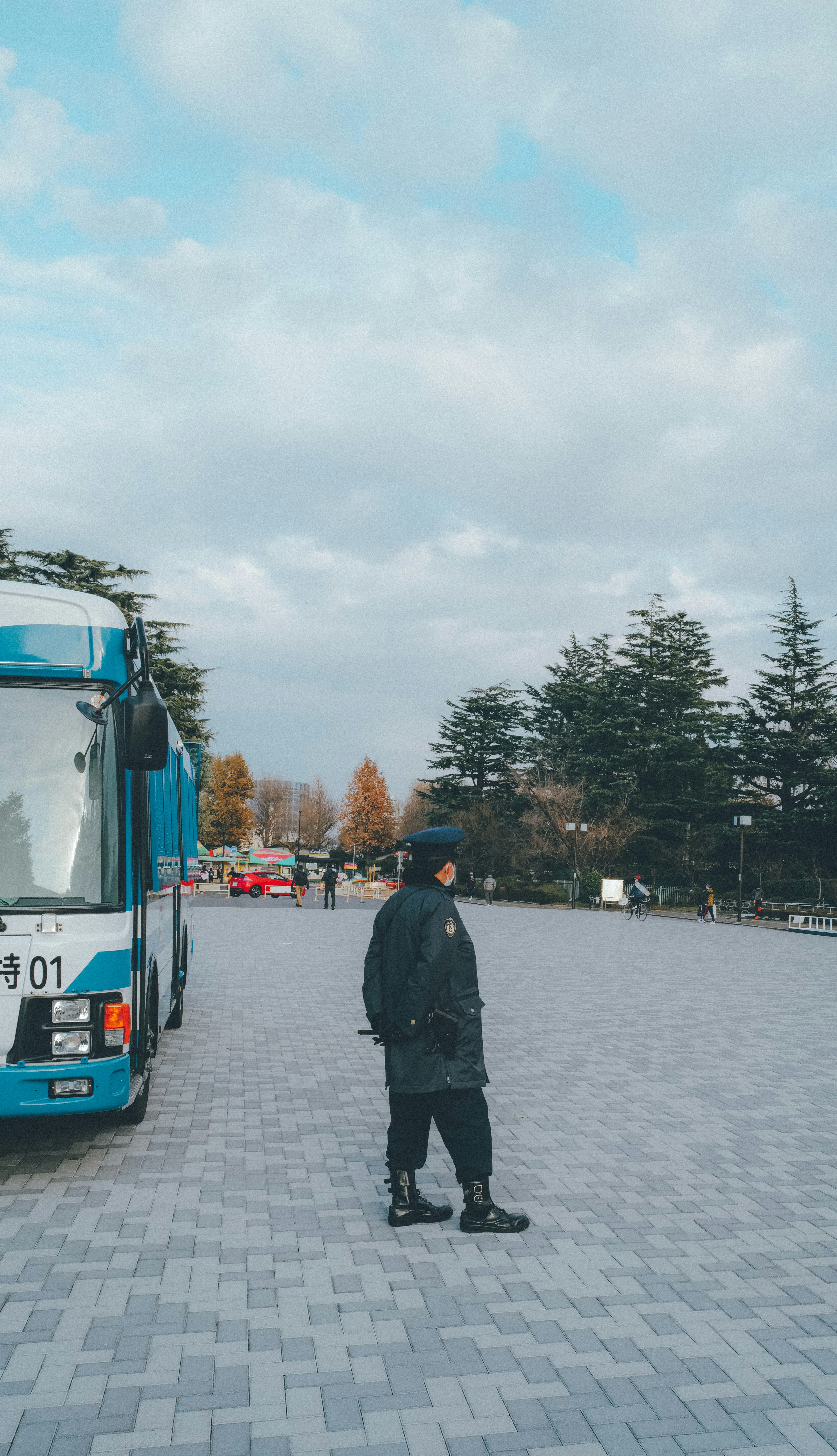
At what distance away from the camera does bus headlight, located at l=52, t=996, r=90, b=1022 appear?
523 centimetres

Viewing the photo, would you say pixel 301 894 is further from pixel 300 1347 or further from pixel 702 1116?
pixel 300 1347

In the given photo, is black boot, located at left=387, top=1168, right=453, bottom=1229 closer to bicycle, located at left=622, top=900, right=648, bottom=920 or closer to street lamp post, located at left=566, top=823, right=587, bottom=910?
bicycle, located at left=622, top=900, right=648, bottom=920

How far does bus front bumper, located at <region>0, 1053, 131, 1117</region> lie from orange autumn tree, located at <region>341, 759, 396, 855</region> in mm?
82434

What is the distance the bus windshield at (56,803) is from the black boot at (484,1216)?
2274 millimetres

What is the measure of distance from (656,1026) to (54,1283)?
7931 mm

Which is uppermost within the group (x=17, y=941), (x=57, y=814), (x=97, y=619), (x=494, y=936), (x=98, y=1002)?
(x=97, y=619)

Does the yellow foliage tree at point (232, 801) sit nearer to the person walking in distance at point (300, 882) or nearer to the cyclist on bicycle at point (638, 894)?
the person walking in distance at point (300, 882)

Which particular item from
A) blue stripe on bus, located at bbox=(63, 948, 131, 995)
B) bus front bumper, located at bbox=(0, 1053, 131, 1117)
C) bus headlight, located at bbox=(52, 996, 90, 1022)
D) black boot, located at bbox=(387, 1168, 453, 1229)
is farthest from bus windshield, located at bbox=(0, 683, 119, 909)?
black boot, located at bbox=(387, 1168, 453, 1229)

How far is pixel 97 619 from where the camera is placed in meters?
5.79

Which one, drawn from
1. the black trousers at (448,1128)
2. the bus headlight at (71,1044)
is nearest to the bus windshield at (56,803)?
the bus headlight at (71,1044)

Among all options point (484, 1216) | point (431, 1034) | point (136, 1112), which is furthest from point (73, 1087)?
point (484, 1216)

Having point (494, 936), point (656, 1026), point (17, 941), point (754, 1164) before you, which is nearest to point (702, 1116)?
point (754, 1164)

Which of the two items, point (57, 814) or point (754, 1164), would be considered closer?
point (57, 814)

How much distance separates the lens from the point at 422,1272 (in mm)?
4434
